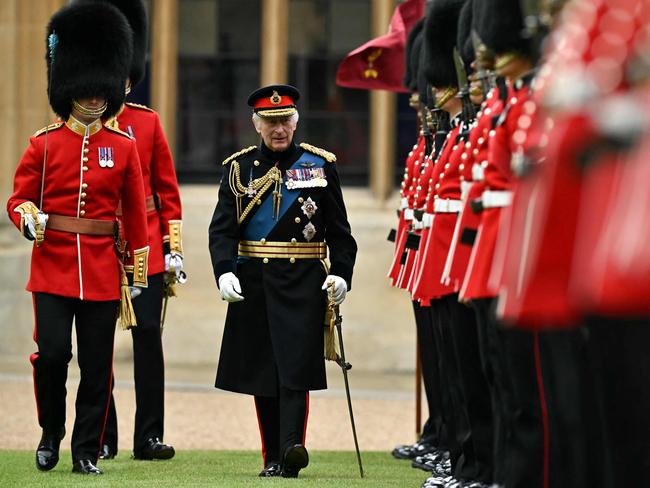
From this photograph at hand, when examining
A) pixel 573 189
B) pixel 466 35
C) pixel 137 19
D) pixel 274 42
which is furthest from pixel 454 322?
pixel 274 42

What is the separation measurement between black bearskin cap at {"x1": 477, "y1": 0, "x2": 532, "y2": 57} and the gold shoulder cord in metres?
2.04

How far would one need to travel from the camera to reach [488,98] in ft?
16.7

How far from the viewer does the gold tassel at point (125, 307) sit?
263 inches

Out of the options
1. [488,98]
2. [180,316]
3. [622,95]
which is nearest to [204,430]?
[180,316]

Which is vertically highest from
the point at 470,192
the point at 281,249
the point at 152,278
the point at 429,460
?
the point at 470,192

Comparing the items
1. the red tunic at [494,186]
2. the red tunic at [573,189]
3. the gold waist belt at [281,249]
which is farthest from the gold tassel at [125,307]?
the red tunic at [573,189]

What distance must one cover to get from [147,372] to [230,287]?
1119 mm

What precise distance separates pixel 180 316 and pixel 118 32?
5.62 metres

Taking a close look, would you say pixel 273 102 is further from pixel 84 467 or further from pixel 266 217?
pixel 84 467

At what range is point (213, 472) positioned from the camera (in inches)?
267

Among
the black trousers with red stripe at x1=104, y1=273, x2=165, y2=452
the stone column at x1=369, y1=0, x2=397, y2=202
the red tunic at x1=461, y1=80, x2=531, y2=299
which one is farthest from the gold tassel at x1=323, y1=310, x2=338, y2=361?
the stone column at x1=369, y1=0, x2=397, y2=202

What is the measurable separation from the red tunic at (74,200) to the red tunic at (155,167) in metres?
0.84

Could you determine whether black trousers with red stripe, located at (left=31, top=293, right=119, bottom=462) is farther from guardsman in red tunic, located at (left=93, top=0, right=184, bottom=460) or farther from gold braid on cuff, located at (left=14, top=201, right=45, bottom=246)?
guardsman in red tunic, located at (left=93, top=0, right=184, bottom=460)

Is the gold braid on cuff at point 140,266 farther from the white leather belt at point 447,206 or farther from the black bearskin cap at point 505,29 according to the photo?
the black bearskin cap at point 505,29
